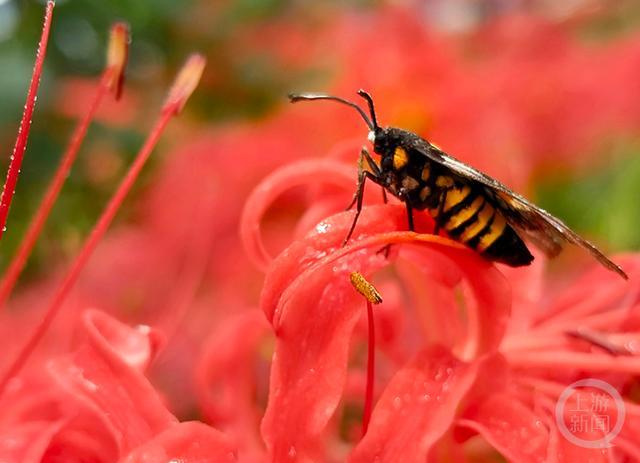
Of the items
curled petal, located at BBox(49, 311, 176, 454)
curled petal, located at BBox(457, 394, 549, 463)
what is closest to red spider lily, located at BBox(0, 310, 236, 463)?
curled petal, located at BBox(49, 311, 176, 454)

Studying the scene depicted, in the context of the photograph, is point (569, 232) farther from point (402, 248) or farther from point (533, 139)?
point (533, 139)

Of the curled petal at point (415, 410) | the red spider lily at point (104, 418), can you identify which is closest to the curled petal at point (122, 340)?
the red spider lily at point (104, 418)

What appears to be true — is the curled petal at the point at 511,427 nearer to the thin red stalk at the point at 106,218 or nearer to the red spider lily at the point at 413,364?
the red spider lily at the point at 413,364

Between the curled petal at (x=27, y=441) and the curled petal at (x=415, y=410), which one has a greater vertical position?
the curled petal at (x=415, y=410)

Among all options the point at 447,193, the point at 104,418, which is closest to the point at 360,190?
the point at 447,193

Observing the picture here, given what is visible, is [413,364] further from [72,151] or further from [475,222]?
[72,151]

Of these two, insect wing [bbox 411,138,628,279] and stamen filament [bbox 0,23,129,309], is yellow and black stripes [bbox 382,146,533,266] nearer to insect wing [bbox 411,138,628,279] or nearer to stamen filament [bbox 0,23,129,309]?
insect wing [bbox 411,138,628,279]
